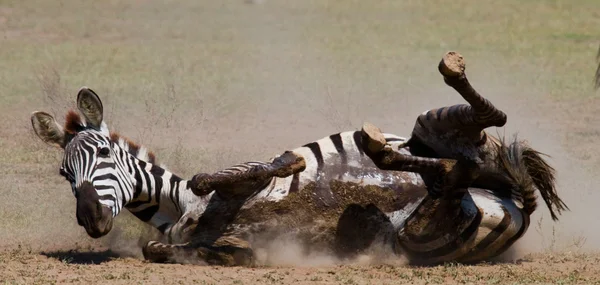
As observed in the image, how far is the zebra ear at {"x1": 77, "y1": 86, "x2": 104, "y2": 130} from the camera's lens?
6184 mm

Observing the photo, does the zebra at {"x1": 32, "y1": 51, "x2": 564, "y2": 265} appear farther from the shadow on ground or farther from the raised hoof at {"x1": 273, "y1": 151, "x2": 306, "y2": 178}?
the shadow on ground

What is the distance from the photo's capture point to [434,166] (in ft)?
20.5

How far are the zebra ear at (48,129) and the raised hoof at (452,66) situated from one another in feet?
7.37

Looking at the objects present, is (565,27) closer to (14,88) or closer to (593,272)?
(14,88)

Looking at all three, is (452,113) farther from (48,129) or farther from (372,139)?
(48,129)

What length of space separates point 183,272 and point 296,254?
28.7 inches

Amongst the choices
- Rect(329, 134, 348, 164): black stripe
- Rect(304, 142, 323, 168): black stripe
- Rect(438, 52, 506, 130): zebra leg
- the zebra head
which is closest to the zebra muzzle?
the zebra head

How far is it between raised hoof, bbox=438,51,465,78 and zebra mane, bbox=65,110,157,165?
1976 millimetres

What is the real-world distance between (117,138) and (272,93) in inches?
262

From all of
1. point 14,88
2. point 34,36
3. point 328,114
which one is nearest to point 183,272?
point 328,114

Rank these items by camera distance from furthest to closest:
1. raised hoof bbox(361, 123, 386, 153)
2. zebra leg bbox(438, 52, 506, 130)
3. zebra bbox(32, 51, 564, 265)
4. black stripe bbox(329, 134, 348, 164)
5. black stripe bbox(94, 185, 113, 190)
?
black stripe bbox(329, 134, 348, 164) < zebra bbox(32, 51, 564, 265) < black stripe bbox(94, 185, 113, 190) < raised hoof bbox(361, 123, 386, 153) < zebra leg bbox(438, 52, 506, 130)

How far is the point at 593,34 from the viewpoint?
18234 mm

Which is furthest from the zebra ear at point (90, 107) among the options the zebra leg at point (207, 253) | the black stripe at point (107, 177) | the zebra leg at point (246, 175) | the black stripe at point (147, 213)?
the zebra leg at point (207, 253)

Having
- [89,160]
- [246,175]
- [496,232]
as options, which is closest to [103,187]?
[89,160]
